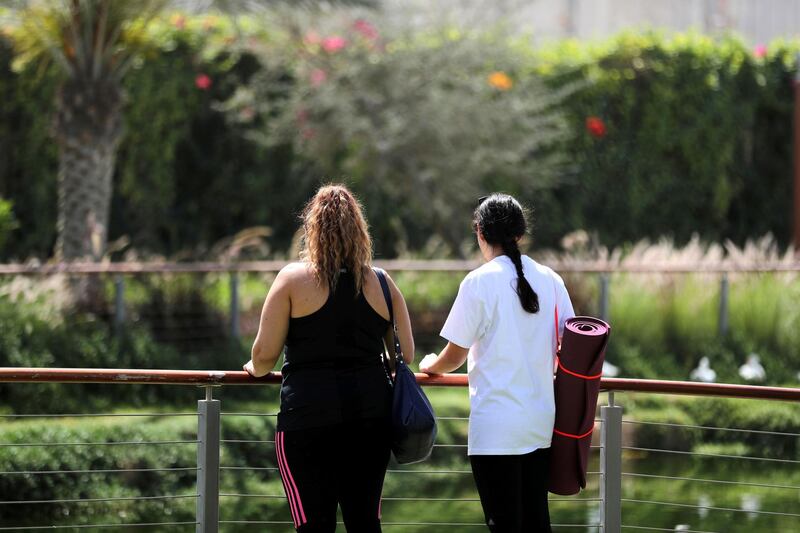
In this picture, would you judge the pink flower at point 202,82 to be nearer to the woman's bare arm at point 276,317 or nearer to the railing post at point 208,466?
the railing post at point 208,466

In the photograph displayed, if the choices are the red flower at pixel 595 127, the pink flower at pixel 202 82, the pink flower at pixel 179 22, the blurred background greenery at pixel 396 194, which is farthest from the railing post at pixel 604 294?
the pink flower at pixel 179 22

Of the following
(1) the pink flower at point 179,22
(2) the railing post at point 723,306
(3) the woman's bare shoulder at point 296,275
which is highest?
(1) the pink flower at point 179,22

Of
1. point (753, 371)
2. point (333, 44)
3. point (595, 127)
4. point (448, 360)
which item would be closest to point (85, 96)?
point (333, 44)

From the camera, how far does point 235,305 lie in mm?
→ 11336

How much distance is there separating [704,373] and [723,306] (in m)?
1.05

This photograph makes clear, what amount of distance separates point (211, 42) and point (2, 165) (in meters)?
3.05

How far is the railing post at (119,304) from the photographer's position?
35.6 feet

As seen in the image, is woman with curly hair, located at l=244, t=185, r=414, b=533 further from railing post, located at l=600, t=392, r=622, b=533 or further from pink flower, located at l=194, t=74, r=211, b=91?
pink flower, located at l=194, t=74, r=211, b=91

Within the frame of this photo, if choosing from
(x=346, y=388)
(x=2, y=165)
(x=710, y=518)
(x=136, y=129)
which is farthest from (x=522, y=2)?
(x=346, y=388)

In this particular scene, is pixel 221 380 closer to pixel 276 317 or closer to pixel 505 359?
pixel 276 317

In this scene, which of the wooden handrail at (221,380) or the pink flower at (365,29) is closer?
the wooden handrail at (221,380)

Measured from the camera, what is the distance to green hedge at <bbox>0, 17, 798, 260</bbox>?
50.8 ft

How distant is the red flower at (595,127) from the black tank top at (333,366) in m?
13.3

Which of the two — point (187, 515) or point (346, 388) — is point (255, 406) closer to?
point (187, 515)
